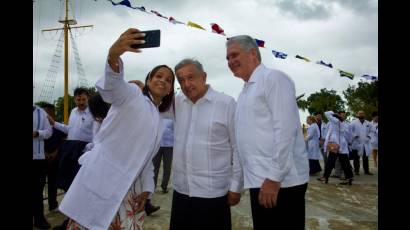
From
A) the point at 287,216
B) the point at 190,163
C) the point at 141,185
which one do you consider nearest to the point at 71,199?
the point at 141,185

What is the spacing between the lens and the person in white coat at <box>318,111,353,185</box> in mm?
8812

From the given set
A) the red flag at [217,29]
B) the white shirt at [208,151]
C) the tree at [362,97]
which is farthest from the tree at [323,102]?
the white shirt at [208,151]

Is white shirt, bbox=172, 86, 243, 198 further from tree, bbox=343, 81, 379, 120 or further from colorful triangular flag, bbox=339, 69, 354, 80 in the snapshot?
tree, bbox=343, 81, 379, 120

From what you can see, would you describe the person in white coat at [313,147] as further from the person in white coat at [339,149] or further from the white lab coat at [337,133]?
the white lab coat at [337,133]

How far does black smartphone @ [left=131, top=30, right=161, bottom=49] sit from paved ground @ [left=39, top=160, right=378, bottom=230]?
129 inches

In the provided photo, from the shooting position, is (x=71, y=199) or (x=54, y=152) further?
(x=54, y=152)

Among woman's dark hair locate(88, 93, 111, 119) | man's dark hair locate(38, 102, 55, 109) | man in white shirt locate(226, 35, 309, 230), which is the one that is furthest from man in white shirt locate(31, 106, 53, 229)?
man in white shirt locate(226, 35, 309, 230)

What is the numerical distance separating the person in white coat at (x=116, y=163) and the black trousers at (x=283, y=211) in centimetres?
76

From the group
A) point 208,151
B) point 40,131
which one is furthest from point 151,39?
point 40,131

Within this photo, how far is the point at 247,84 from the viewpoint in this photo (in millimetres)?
2525

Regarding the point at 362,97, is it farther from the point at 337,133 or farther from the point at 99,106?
the point at 99,106

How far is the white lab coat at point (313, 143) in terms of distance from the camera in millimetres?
10789
